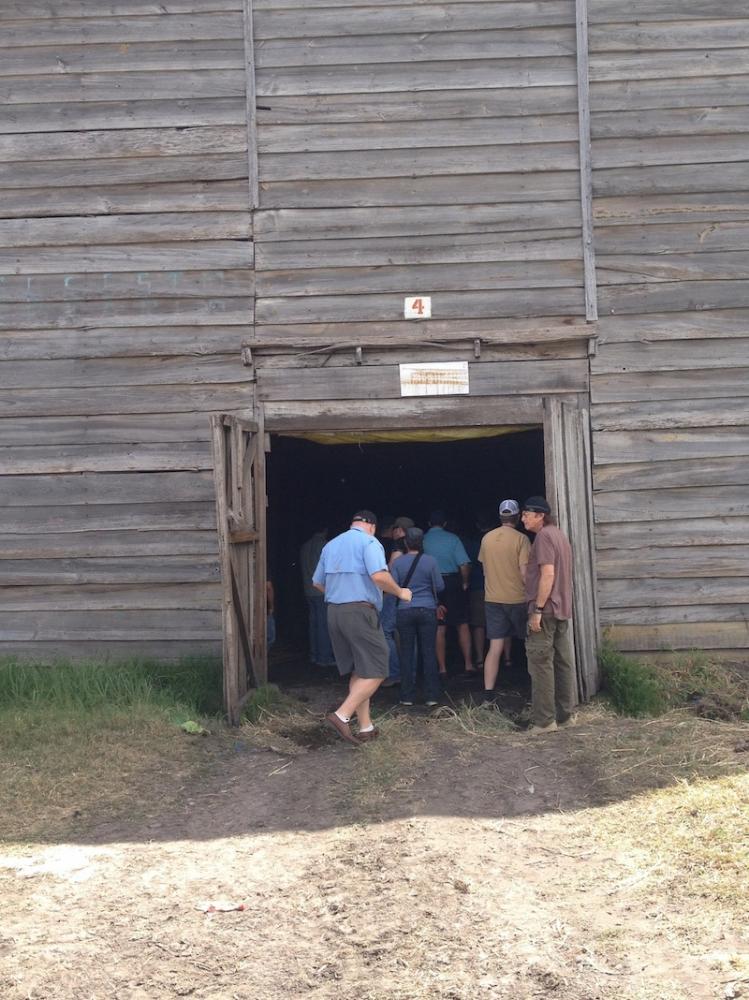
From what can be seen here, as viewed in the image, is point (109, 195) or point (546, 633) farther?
point (109, 195)

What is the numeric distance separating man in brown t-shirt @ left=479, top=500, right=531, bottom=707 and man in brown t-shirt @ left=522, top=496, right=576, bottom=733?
2.51 feet

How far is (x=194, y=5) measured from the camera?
939 centimetres

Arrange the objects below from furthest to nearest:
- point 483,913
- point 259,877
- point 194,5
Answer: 1. point 194,5
2. point 259,877
3. point 483,913

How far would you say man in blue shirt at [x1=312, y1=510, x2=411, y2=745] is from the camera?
7652 millimetres

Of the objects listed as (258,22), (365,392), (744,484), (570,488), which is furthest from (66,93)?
(744,484)

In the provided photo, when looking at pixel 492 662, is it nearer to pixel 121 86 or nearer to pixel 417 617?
pixel 417 617

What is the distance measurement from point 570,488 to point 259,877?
4.69 metres

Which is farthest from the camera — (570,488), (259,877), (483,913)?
(570,488)

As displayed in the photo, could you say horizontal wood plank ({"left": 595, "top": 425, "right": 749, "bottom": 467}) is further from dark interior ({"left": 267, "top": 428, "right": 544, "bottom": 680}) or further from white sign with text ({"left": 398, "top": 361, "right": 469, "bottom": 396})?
dark interior ({"left": 267, "top": 428, "right": 544, "bottom": 680})

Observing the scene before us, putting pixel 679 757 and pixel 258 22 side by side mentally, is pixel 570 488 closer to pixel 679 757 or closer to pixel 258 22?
pixel 679 757

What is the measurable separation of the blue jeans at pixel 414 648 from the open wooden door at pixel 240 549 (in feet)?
4.25

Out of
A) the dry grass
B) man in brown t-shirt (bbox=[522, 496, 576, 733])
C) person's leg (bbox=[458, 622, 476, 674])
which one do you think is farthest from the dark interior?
the dry grass

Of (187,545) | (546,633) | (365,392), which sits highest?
(365,392)

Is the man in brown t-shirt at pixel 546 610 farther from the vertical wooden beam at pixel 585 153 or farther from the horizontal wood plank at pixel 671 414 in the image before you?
the vertical wooden beam at pixel 585 153
